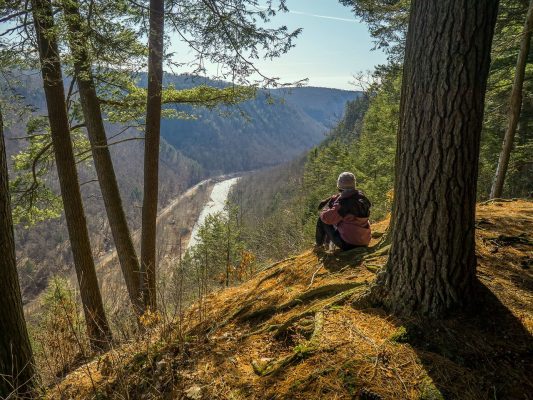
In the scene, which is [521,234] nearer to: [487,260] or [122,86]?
[487,260]

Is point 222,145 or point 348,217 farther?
point 222,145

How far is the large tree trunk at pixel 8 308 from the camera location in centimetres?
271

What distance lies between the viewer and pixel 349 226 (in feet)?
13.3

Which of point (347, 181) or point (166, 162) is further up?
point (347, 181)

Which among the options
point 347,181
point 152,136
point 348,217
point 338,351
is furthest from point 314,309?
point 152,136

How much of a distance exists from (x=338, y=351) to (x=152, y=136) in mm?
4480

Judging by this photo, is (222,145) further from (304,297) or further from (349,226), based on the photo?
(304,297)

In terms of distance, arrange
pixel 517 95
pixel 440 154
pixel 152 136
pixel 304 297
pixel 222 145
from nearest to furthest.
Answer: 1. pixel 440 154
2. pixel 304 297
3. pixel 152 136
4. pixel 517 95
5. pixel 222 145

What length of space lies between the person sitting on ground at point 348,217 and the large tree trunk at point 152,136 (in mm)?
2692

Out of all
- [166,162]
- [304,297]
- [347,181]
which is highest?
[347,181]

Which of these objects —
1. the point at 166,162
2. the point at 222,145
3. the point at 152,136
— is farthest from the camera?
the point at 222,145

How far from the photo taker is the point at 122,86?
5.78 m

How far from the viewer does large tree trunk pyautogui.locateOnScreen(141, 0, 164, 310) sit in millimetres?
5047

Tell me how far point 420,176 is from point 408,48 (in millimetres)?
875
